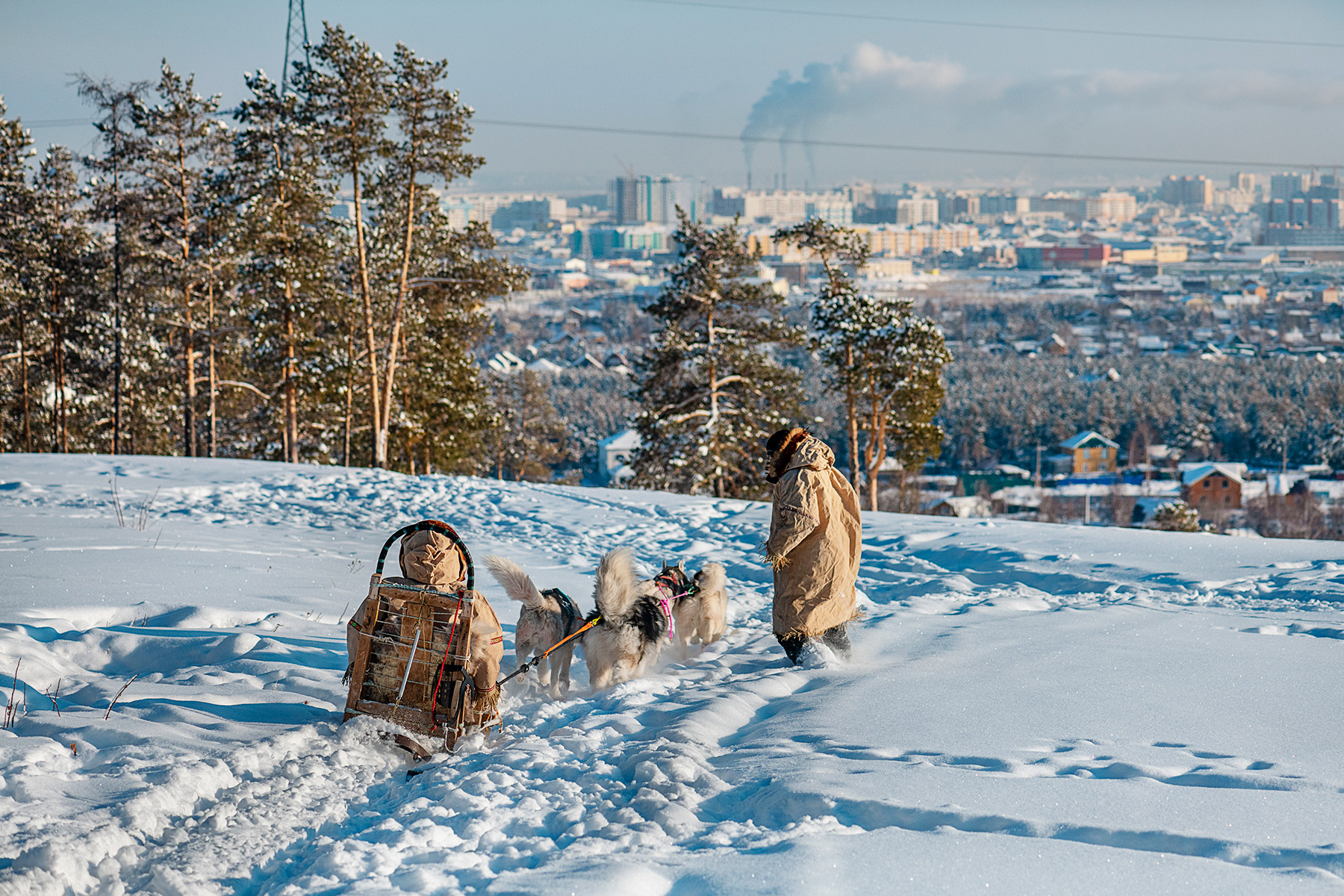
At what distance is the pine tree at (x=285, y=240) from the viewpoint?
19438 millimetres

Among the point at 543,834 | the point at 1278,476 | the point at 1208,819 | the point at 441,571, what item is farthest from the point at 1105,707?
the point at 1278,476

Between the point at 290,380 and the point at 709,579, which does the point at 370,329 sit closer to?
the point at 290,380

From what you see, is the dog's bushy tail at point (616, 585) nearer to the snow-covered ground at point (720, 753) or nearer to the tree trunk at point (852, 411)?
the snow-covered ground at point (720, 753)

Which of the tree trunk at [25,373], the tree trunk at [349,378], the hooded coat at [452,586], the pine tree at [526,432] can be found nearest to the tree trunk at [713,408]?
the tree trunk at [349,378]

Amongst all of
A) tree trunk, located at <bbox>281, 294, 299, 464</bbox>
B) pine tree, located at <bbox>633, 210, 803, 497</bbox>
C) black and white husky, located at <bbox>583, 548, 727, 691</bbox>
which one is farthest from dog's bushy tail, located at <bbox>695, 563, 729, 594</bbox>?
tree trunk, located at <bbox>281, 294, 299, 464</bbox>

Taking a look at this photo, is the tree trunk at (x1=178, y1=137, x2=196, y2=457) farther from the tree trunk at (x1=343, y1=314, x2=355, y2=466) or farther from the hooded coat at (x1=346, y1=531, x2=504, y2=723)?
the hooded coat at (x1=346, y1=531, x2=504, y2=723)

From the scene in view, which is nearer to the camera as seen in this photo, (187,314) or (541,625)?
(541,625)

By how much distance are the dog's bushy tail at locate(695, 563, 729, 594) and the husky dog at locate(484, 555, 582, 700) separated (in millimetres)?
970

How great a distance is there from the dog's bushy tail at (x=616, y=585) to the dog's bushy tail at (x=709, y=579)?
2.89 ft

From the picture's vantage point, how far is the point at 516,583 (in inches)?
→ 201

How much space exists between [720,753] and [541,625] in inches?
57.5

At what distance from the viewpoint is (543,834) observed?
324 cm

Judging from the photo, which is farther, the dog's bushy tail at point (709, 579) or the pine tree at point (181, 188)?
the pine tree at point (181, 188)

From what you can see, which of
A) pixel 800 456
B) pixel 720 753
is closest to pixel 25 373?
pixel 800 456
